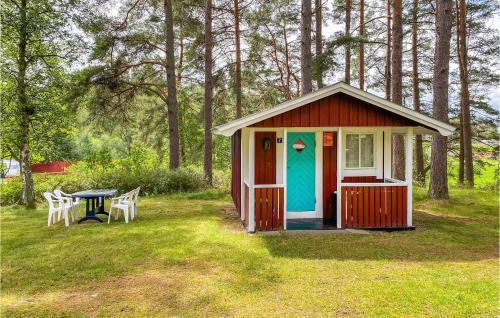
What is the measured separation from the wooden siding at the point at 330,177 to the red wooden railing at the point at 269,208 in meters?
1.41

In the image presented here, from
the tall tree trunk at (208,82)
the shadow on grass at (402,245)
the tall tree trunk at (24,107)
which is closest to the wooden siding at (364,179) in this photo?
the shadow on grass at (402,245)

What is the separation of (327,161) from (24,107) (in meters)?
8.00

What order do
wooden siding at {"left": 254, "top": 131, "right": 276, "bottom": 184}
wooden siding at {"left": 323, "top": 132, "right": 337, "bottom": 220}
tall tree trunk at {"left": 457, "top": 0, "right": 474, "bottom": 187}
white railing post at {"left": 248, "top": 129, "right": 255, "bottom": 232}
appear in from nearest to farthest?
1. white railing post at {"left": 248, "top": 129, "right": 255, "bottom": 232}
2. wooden siding at {"left": 254, "top": 131, "right": 276, "bottom": 184}
3. wooden siding at {"left": 323, "top": 132, "right": 337, "bottom": 220}
4. tall tree trunk at {"left": 457, "top": 0, "right": 474, "bottom": 187}

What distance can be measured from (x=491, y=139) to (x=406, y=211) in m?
12.3

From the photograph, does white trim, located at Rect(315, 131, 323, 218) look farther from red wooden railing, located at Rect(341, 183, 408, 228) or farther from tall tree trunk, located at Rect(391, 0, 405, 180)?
tall tree trunk, located at Rect(391, 0, 405, 180)

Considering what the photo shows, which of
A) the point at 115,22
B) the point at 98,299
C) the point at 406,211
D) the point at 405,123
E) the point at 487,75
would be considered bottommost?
the point at 98,299

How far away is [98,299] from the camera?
12.9 feet

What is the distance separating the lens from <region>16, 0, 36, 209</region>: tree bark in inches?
369

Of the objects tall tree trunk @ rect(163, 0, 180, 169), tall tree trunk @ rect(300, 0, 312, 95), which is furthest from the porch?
tall tree trunk @ rect(163, 0, 180, 169)

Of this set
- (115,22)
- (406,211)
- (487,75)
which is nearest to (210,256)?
(406,211)

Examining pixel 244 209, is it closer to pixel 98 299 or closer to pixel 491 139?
pixel 98 299

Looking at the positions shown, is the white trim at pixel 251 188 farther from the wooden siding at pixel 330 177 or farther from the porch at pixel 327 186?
the wooden siding at pixel 330 177

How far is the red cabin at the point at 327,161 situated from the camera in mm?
6777

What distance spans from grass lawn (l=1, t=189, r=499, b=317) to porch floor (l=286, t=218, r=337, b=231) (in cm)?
57
